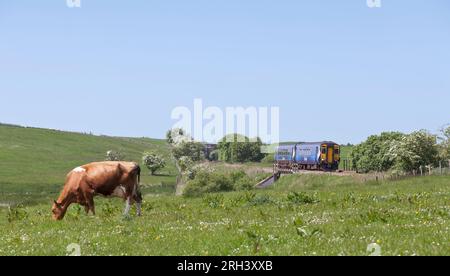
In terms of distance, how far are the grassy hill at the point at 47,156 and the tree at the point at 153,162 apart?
2146 mm

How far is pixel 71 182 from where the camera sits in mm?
20641

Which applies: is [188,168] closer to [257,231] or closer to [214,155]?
[214,155]

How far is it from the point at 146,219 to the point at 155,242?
19.6 ft

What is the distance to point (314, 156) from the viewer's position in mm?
84125

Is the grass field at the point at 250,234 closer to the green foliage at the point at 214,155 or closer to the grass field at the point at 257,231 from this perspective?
the grass field at the point at 257,231

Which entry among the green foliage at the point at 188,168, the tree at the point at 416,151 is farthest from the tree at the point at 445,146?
the green foliage at the point at 188,168

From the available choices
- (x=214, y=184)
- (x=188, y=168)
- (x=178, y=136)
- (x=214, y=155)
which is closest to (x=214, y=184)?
(x=214, y=184)

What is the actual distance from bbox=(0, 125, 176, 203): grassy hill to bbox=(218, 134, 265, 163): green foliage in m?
16.1

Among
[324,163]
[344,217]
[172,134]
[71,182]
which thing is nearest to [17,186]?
[172,134]

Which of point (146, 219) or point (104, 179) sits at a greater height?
point (104, 179)

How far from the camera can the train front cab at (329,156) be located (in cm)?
8262
